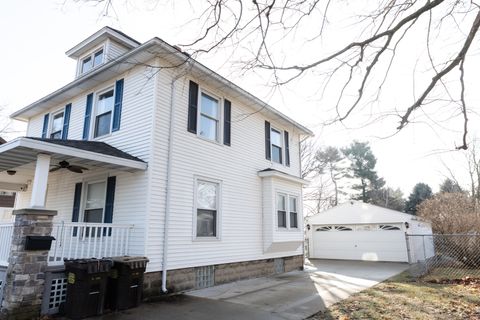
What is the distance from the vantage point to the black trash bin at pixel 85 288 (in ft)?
17.8

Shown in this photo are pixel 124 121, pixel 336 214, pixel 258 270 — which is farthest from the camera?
pixel 336 214

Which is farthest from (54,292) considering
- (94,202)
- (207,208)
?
(207,208)

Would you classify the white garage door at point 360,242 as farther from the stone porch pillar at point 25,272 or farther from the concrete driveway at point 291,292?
the stone porch pillar at point 25,272

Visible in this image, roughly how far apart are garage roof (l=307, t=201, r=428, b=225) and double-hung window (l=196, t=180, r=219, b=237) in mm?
11540

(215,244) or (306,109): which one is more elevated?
(306,109)

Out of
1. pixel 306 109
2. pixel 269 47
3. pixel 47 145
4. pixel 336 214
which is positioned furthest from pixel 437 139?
pixel 336 214

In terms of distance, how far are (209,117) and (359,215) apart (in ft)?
40.0

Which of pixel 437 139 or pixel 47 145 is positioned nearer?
pixel 437 139

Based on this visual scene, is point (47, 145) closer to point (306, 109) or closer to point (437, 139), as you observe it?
point (306, 109)

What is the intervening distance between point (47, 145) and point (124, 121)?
2712 mm

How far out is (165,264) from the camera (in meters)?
7.41

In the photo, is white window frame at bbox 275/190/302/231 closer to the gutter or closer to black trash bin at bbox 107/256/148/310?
the gutter

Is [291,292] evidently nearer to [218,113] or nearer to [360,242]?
[218,113]

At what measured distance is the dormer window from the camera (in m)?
10.8
